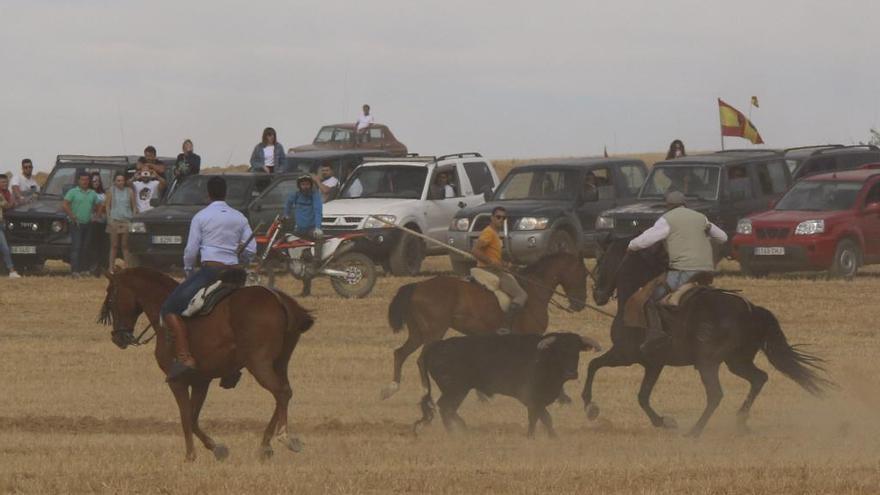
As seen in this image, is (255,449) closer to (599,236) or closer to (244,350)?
(244,350)

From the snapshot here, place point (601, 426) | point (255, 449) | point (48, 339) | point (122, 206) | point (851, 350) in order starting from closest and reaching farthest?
point (255, 449) < point (601, 426) < point (851, 350) < point (48, 339) < point (122, 206)

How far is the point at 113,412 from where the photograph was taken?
17953 mm

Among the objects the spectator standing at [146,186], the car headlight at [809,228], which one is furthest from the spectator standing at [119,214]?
the car headlight at [809,228]

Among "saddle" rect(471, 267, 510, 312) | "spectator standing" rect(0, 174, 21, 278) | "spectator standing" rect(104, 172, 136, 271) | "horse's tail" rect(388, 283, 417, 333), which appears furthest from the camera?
"spectator standing" rect(0, 174, 21, 278)

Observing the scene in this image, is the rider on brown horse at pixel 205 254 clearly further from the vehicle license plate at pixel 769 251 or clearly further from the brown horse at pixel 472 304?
the vehicle license plate at pixel 769 251

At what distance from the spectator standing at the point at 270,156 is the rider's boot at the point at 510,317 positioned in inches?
655

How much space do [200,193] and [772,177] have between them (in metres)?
9.82

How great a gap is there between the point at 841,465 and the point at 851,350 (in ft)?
30.3

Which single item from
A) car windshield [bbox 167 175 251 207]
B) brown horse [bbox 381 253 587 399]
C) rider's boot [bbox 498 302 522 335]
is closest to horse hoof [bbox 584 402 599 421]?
brown horse [bbox 381 253 587 399]

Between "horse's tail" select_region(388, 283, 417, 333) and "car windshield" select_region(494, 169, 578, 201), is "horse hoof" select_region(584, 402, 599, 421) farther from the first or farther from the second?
"car windshield" select_region(494, 169, 578, 201)

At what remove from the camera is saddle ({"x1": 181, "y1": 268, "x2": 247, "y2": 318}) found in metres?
14.3

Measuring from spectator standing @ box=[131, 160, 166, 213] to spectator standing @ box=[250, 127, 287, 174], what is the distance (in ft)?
7.54

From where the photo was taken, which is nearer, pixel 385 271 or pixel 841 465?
pixel 841 465

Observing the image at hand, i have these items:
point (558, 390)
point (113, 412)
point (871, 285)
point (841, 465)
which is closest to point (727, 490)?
point (841, 465)
